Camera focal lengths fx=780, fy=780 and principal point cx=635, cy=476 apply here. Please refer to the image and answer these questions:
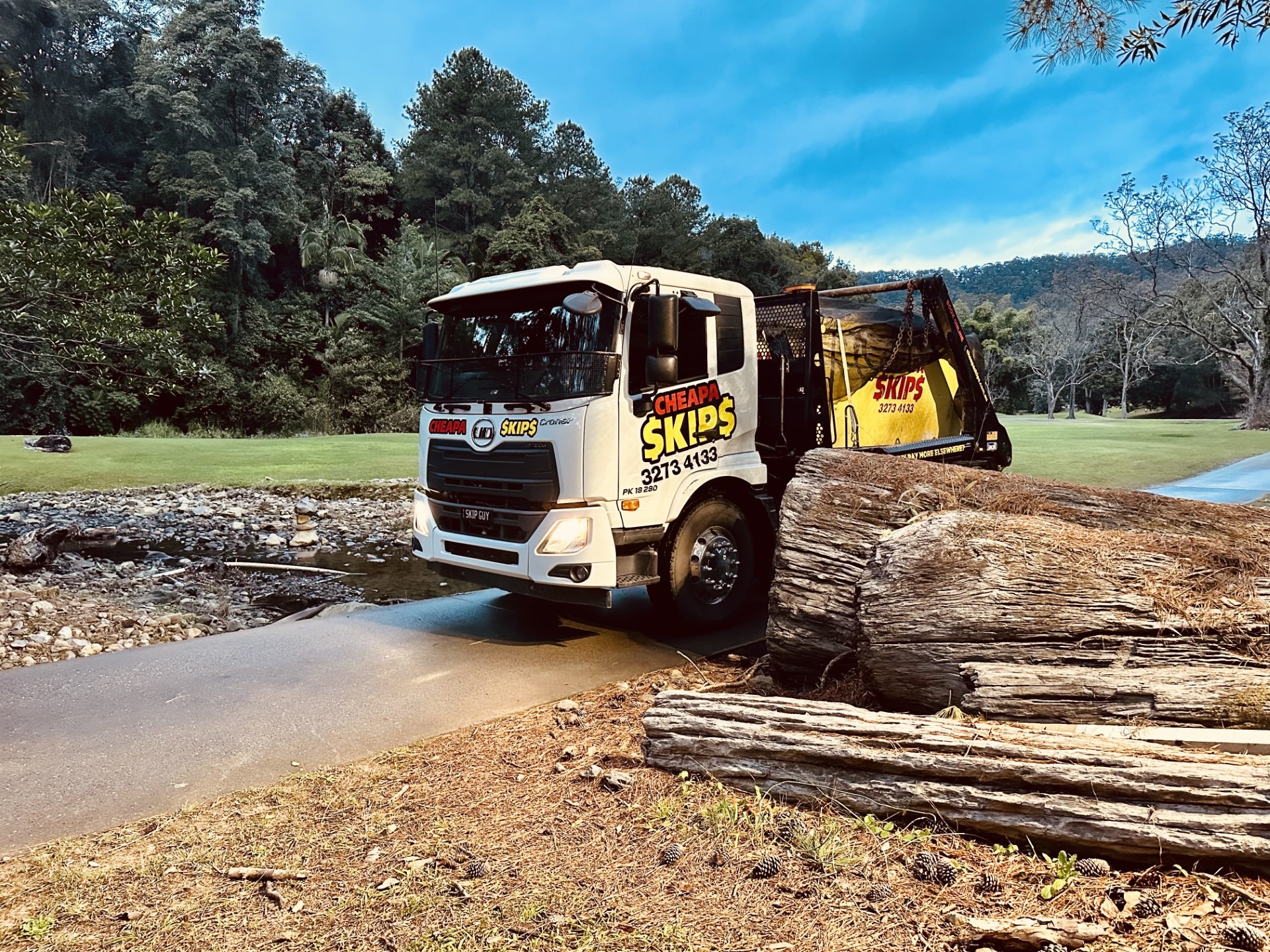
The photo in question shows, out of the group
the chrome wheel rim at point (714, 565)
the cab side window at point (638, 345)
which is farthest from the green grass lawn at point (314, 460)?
the cab side window at point (638, 345)

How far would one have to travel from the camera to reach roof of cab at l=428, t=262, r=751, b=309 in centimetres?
592

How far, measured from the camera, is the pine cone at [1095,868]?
276 cm

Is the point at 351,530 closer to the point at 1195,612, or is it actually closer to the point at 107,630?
the point at 107,630

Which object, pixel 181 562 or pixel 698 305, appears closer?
pixel 698 305

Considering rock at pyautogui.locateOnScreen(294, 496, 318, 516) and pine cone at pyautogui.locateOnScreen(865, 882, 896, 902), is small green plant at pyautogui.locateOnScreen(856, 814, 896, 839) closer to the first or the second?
pine cone at pyautogui.locateOnScreen(865, 882, 896, 902)

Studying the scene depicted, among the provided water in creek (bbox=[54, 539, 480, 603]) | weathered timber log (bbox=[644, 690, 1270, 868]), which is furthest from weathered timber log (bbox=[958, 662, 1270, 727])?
water in creek (bbox=[54, 539, 480, 603])

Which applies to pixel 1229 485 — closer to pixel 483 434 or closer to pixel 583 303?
pixel 583 303

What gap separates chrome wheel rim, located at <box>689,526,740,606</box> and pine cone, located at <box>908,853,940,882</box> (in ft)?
12.0

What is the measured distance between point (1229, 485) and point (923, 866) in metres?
18.8

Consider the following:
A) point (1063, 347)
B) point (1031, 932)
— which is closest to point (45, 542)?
point (1031, 932)

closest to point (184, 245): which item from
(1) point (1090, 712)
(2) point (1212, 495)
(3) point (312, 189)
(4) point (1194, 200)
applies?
(1) point (1090, 712)

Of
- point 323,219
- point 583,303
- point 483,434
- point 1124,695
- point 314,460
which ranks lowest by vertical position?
point 1124,695

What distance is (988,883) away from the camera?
2.73 meters

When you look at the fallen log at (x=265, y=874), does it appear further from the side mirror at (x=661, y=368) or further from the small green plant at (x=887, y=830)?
the side mirror at (x=661, y=368)
